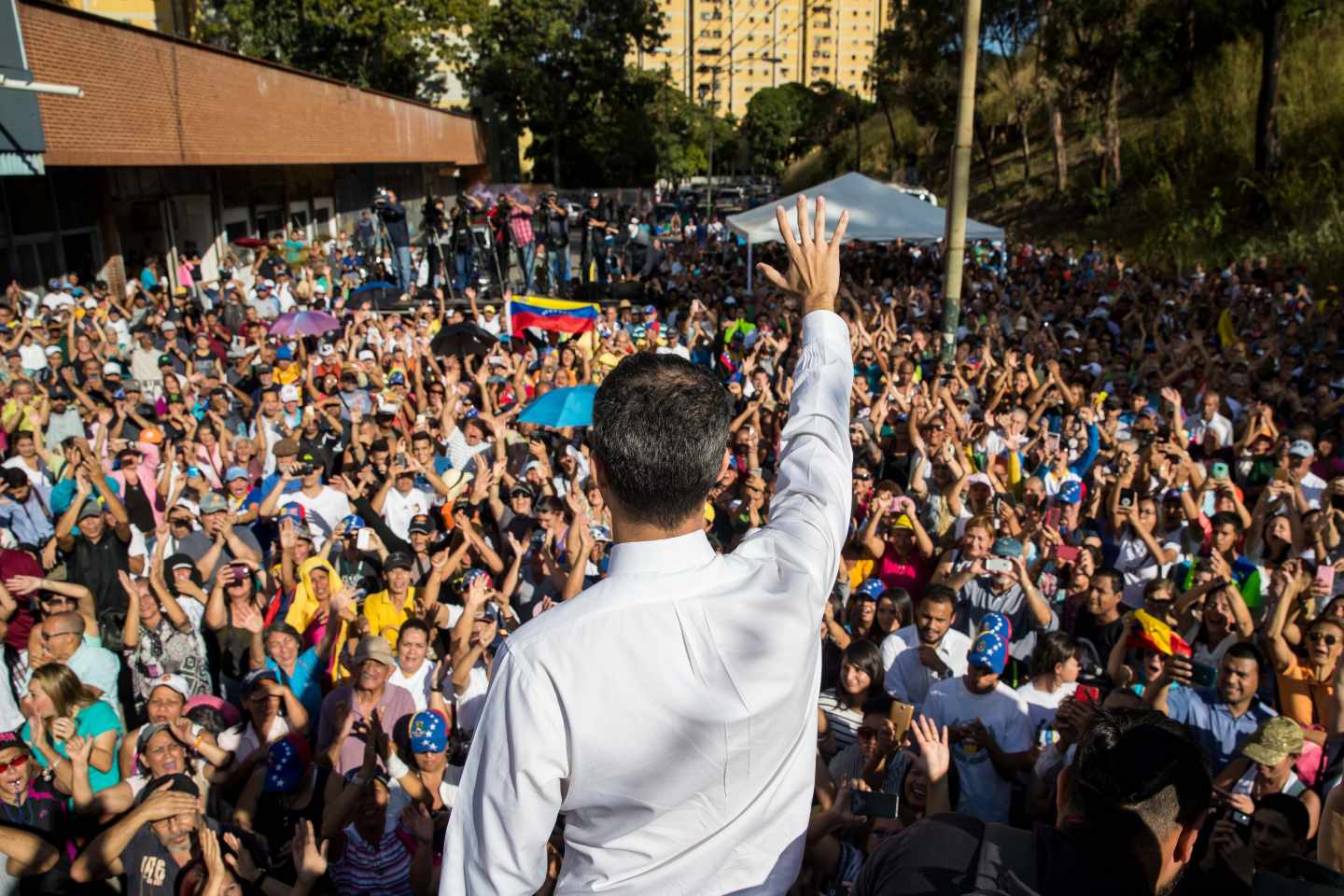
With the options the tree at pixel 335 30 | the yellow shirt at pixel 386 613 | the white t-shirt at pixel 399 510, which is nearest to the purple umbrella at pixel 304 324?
the white t-shirt at pixel 399 510

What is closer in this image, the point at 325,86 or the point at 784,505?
the point at 784,505

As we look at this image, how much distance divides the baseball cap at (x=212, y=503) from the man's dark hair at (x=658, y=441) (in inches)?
230

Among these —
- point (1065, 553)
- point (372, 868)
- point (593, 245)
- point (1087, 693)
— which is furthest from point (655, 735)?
point (593, 245)

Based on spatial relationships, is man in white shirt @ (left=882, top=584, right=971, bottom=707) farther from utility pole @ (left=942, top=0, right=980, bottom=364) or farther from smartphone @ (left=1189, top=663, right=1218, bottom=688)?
utility pole @ (left=942, top=0, right=980, bottom=364)

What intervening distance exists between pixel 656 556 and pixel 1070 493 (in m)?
6.20

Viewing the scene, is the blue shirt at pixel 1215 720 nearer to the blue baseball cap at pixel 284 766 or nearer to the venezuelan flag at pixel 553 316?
the blue baseball cap at pixel 284 766

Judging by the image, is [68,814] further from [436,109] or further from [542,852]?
[436,109]

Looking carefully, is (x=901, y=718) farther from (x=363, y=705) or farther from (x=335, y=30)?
(x=335, y=30)

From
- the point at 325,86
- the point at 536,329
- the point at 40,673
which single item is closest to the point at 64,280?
the point at 536,329

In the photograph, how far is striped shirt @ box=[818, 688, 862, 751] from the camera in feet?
14.9

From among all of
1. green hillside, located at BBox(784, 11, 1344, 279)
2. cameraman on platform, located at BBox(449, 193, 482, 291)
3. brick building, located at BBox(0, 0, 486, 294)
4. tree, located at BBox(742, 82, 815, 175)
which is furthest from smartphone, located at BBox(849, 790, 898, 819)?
tree, located at BBox(742, 82, 815, 175)

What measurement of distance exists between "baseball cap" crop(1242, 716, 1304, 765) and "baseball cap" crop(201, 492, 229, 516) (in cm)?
590

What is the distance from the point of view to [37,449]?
7.85 metres

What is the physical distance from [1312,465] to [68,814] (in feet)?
26.4
